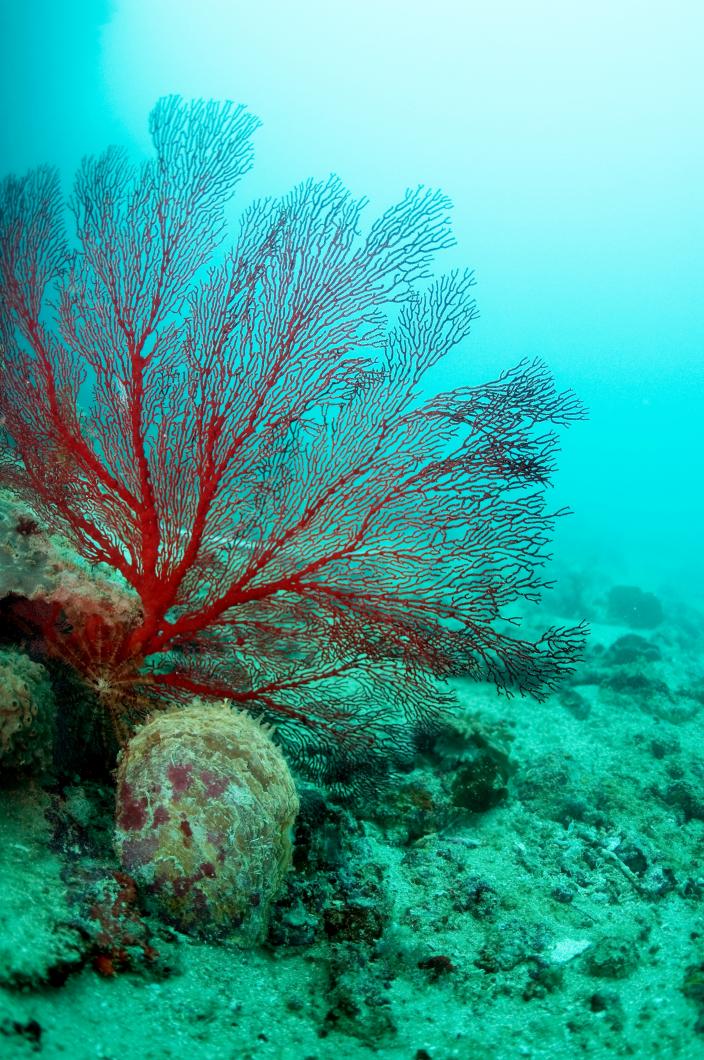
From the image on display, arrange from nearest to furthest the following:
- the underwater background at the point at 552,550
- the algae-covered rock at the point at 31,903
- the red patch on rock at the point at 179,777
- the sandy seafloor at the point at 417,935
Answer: the algae-covered rock at the point at 31,903
the sandy seafloor at the point at 417,935
the underwater background at the point at 552,550
the red patch on rock at the point at 179,777

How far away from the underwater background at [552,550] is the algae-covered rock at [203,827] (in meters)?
0.22

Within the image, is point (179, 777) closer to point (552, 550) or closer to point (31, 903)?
point (31, 903)

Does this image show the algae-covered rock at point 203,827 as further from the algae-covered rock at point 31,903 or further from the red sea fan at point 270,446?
the red sea fan at point 270,446

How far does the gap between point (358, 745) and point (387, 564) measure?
1405mm

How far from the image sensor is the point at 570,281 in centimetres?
10675

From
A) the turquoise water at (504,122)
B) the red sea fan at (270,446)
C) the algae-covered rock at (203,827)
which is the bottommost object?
the algae-covered rock at (203,827)

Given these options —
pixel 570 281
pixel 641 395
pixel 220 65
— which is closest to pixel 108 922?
pixel 220 65

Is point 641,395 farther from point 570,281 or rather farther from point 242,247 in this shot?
point 242,247

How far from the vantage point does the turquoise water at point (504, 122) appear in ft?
241

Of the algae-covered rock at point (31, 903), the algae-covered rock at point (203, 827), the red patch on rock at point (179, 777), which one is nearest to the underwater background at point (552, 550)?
the algae-covered rock at point (31, 903)

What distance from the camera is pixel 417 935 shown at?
3338 millimetres

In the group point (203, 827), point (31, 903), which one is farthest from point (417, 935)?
point (31, 903)

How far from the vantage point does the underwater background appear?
103 inches

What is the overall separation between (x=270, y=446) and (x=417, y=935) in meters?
3.42
